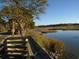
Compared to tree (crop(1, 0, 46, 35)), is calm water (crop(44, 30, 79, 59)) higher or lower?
lower

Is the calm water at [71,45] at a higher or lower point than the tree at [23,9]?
lower

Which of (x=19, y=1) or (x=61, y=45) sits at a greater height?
→ (x=19, y=1)

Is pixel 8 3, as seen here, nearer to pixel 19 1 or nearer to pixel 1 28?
pixel 19 1

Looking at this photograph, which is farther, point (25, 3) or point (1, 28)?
point (1, 28)

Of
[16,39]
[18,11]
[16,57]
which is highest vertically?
[18,11]

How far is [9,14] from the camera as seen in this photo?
142 ft

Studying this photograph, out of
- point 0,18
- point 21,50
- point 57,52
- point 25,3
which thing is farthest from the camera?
point 0,18

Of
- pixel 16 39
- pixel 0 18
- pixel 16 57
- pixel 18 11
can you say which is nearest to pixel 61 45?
pixel 16 39

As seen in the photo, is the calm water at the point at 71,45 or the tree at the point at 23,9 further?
the tree at the point at 23,9

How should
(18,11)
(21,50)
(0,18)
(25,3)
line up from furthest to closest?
(0,18), (25,3), (18,11), (21,50)

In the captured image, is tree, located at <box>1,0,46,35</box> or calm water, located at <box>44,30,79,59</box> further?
tree, located at <box>1,0,46,35</box>

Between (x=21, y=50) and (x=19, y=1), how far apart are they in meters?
30.8

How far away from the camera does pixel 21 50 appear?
35.7ft

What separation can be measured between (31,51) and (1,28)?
1791 inches
